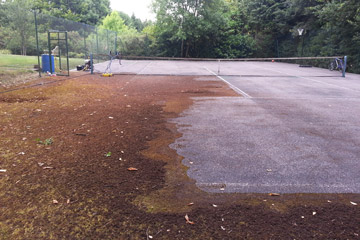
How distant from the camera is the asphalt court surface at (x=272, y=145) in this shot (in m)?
4.07

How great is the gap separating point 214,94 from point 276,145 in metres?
6.16

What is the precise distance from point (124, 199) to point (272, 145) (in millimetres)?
3123

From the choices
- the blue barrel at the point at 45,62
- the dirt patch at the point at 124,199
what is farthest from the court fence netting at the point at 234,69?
the dirt patch at the point at 124,199

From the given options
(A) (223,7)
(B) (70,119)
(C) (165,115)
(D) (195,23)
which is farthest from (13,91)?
(A) (223,7)

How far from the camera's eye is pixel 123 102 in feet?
30.9

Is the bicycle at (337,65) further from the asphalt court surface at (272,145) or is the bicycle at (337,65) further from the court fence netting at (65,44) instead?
the asphalt court surface at (272,145)

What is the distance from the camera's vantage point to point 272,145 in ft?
18.4

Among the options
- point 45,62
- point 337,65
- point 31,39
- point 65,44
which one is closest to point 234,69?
point 337,65

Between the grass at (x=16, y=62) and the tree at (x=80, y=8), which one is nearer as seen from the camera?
the grass at (x=16, y=62)

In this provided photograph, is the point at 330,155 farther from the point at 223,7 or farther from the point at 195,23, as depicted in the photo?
the point at 223,7

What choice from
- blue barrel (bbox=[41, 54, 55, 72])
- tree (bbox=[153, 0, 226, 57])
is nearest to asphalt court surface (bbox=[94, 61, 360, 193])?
blue barrel (bbox=[41, 54, 55, 72])

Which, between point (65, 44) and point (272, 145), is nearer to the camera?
point (272, 145)

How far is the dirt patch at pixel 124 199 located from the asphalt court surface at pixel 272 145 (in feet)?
0.91

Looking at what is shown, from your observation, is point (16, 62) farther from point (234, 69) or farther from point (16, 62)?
point (234, 69)
